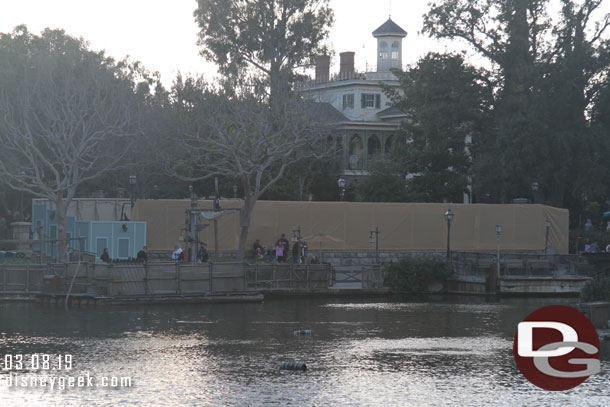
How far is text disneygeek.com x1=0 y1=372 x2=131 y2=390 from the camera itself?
19203 mm

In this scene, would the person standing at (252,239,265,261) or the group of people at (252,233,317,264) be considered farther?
the person standing at (252,239,265,261)

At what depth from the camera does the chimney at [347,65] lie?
77.5 meters

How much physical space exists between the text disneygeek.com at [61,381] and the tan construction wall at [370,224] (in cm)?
2664

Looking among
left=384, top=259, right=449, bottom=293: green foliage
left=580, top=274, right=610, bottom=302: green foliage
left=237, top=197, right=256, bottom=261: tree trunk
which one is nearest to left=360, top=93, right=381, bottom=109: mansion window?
left=384, top=259, right=449, bottom=293: green foliage

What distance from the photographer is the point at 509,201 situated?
210 ft

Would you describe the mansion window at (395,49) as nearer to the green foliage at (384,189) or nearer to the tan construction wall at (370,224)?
the green foliage at (384,189)

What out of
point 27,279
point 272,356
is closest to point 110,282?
point 27,279

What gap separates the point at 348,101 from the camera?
76.4m

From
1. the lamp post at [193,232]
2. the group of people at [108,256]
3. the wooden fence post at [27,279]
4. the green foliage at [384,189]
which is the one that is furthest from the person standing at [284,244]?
the wooden fence post at [27,279]

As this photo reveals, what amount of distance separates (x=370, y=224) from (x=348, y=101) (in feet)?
86.7

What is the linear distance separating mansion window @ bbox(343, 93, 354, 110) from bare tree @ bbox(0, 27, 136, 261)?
2782 centimetres

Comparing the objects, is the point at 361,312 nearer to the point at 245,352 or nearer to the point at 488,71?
the point at 245,352

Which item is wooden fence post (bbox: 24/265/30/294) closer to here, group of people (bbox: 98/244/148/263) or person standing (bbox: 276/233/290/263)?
group of people (bbox: 98/244/148/263)

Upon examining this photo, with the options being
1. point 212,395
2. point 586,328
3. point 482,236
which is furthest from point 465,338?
point 482,236
